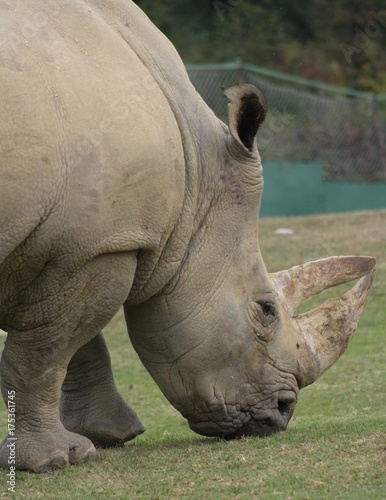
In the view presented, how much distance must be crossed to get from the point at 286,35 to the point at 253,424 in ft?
83.9

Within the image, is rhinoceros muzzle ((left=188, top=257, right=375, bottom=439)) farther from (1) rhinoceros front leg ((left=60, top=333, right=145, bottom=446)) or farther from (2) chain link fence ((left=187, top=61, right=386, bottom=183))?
(2) chain link fence ((left=187, top=61, right=386, bottom=183))

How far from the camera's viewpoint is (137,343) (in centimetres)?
714

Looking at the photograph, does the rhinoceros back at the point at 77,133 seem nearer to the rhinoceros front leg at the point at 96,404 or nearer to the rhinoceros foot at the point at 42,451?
the rhinoceros foot at the point at 42,451

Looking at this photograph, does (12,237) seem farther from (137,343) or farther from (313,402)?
(313,402)

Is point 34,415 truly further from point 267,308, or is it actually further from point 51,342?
point 267,308

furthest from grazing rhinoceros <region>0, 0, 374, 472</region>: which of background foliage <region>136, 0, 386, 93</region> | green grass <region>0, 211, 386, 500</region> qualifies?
background foliage <region>136, 0, 386, 93</region>

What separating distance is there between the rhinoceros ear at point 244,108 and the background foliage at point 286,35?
2238 cm

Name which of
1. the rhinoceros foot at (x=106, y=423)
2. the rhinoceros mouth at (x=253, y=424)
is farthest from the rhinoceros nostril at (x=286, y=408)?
the rhinoceros foot at (x=106, y=423)

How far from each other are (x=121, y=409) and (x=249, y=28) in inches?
922

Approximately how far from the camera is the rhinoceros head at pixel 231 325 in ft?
22.6

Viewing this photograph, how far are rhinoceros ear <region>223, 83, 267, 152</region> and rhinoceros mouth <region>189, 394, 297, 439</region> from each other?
1484 mm

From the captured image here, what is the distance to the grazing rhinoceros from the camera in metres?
5.93

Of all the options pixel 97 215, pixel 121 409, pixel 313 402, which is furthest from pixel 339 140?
pixel 97 215

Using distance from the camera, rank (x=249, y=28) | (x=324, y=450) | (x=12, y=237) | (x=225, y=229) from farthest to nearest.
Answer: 1. (x=249, y=28)
2. (x=225, y=229)
3. (x=324, y=450)
4. (x=12, y=237)
